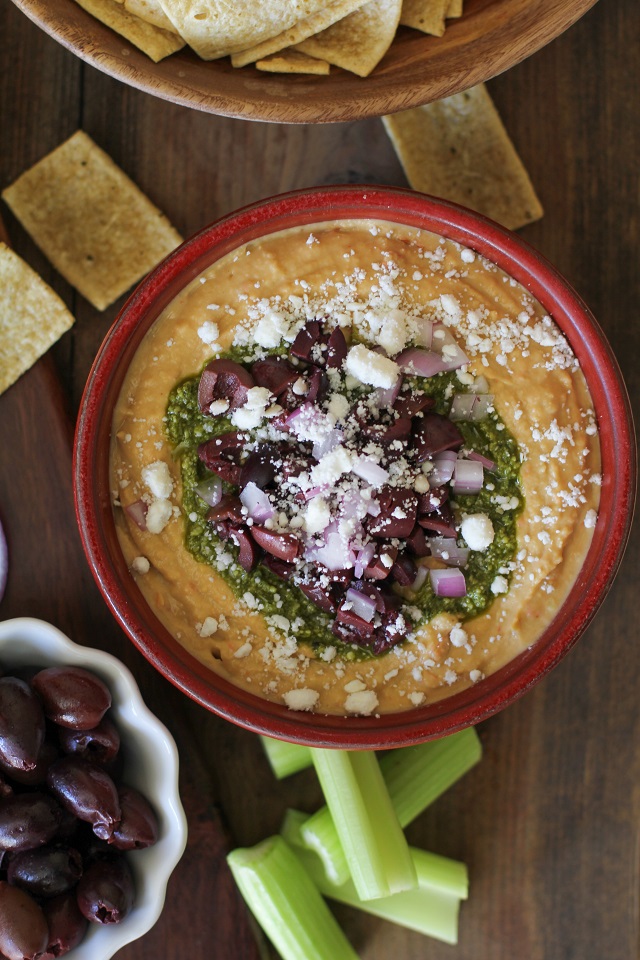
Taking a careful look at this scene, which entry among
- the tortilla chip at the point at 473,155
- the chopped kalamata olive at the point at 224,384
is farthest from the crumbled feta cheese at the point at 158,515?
the tortilla chip at the point at 473,155

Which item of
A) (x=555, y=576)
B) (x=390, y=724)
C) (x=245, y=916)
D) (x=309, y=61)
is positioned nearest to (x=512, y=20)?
(x=309, y=61)

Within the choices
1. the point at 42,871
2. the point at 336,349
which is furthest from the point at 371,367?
the point at 42,871

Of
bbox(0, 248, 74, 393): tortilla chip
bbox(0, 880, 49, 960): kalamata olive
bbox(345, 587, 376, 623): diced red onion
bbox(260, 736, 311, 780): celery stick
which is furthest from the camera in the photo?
bbox(260, 736, 311, 780): celery stick

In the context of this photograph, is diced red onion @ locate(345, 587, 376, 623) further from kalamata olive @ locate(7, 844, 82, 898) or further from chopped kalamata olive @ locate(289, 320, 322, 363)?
kalamata olive @ locate(7, 844, 82, 898)

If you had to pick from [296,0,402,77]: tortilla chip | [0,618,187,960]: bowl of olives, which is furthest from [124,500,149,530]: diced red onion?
[296,0,402,77]: tortilla chip

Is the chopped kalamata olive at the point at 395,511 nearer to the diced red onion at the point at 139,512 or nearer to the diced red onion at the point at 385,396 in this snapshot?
the diced red onion at the point at 385,396

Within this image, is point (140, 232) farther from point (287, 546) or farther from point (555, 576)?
point (555, 576)
